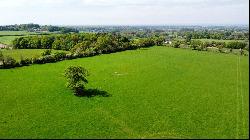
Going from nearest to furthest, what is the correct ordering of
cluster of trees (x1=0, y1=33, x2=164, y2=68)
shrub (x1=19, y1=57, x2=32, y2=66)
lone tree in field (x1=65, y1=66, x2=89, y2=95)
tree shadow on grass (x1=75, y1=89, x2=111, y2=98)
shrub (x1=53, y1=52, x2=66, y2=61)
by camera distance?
tree shadow on grass (x1=75, y1=89, x2=111, y2=98) → lone tree in field (x1=65, y1=66, x2=89, y2=95) → shrub (x1=19, y1=57, x2=32, y2=66) → cluster of trees (x1=0, y1=33, x2=164, y2=68) → shrub (x1=53, y1=52, x2=66, y2=61)

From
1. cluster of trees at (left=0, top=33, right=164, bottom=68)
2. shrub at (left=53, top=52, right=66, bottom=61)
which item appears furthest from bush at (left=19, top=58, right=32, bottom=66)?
shrub at (left=53, top=52, right=66, bottom=61)

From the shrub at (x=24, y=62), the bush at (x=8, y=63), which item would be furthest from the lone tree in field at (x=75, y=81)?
the shrub at (x=24, y=62)

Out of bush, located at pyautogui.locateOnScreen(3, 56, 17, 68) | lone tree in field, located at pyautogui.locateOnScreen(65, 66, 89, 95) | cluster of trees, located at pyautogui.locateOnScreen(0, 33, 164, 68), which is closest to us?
lone tree in field, located at pyautogui.locateOnScreen(65, 66, 89, 95)

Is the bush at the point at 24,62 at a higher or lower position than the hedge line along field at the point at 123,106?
higher

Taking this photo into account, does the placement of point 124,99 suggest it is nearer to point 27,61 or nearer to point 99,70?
point 99,70

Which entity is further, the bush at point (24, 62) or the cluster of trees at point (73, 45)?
the cluster of trees at point (73, 45)

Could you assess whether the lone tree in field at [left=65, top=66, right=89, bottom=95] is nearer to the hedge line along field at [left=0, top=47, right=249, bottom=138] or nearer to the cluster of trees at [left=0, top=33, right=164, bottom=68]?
the hedge line along field at [left=0, top=47, right=249, bottom=138]

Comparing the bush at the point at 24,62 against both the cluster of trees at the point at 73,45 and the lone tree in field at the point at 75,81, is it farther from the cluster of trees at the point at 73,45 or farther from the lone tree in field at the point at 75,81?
the lone tree in field at the point at 75,81

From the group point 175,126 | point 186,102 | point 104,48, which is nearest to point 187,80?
point 186,102

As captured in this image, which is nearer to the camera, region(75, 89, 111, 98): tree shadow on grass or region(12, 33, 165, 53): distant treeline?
region(75, 89, 111, 98): tree shadow on grass

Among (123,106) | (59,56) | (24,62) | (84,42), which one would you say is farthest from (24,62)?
(123,106)
